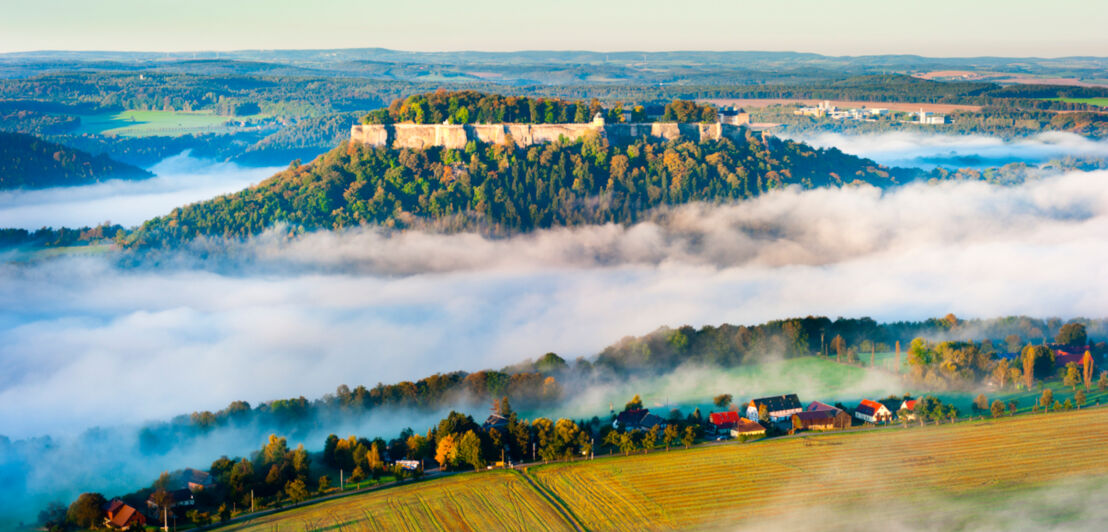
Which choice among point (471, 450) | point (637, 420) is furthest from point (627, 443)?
point (471, 450)

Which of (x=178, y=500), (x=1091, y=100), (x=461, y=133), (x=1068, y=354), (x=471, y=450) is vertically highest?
(x=1091, y=100)

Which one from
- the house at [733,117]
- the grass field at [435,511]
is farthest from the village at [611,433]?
the house at [733,117]

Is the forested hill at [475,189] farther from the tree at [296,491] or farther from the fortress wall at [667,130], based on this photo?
the tree at [296,491]

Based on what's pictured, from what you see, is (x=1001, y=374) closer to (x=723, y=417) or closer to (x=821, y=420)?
(x=821, y=420)

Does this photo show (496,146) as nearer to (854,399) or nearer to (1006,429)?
(854,399)

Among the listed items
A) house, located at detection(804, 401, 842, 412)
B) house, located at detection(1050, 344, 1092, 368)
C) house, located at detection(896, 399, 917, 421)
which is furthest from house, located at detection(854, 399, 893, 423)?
house, located at detection(1050, 344, 1092, 368)

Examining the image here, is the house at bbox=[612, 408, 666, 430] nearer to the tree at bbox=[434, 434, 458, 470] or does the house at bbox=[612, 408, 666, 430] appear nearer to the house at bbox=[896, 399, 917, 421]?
the tree at bbox=[434, 434, 458, 470]

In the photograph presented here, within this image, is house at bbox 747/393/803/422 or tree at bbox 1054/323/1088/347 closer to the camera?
house at bbox 747/393/803/422

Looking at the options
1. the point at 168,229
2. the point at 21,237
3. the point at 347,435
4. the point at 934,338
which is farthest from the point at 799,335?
the point at 21,237
